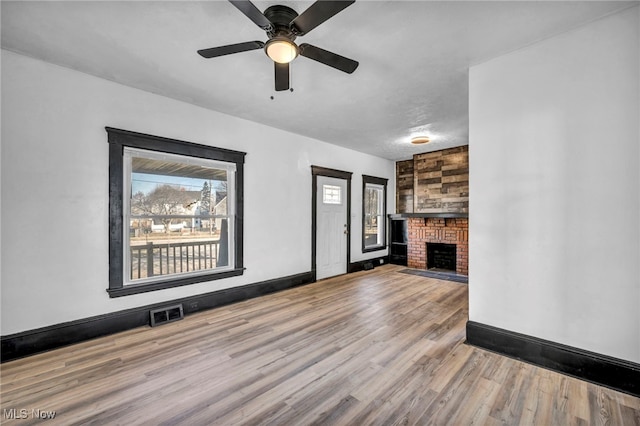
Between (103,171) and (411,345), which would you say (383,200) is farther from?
(103,171)

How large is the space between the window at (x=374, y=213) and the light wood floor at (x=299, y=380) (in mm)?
3565

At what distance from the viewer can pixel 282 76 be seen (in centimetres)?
232

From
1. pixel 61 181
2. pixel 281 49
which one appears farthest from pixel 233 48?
pixel 61 181

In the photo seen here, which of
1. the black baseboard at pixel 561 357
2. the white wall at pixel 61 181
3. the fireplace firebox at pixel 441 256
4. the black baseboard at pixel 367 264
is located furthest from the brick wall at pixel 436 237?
the white wall at pixel 61 181

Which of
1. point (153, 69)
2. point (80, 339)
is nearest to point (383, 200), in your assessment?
point (153, 69)

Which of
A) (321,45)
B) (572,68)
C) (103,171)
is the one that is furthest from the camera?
(103,171)

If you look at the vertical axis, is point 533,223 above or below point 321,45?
below

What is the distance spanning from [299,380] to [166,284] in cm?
216

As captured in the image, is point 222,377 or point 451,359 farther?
point 451,359

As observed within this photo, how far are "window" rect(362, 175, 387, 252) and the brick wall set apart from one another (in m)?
0.70

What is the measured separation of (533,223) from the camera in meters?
2.36

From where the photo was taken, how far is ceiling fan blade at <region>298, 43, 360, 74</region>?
2010mm

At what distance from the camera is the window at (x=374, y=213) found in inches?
260

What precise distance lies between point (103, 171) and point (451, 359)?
3.98 m
